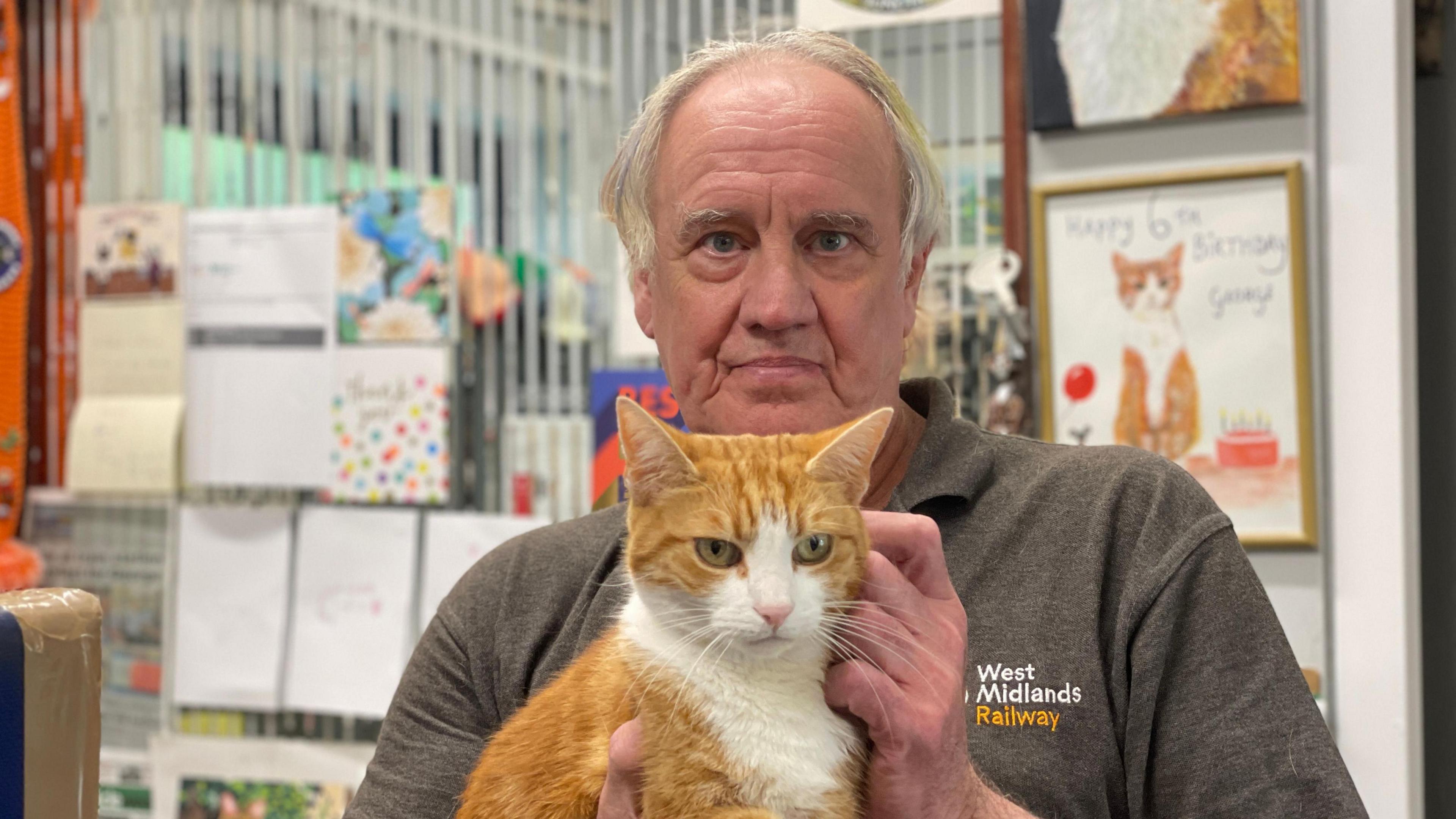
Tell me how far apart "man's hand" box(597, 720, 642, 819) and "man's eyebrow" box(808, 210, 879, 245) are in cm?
52

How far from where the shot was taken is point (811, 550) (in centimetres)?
77

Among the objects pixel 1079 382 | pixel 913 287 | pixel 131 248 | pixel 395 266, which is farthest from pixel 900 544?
pixel 131 248

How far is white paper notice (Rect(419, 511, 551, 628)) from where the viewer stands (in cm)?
238

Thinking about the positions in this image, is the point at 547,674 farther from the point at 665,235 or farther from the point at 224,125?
the point at 224,125

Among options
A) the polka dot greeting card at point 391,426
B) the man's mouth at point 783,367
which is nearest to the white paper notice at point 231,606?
the polka dot greeting card at point 391,426

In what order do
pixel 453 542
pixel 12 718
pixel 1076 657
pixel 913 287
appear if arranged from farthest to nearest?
pixel 453 542 → pixel 913 287 → pixel 1076 657 → pixel 12 718

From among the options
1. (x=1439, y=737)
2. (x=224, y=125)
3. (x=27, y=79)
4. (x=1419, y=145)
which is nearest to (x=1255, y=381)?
(x=1419, y=145)

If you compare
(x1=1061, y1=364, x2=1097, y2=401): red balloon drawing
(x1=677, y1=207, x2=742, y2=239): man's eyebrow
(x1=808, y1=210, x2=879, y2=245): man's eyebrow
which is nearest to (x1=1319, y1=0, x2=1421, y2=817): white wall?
(x1=1061, y1=364, x2=1097, y2=401): red balloon drawing

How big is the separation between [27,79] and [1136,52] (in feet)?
8.22

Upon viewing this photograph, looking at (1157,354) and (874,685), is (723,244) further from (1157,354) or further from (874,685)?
(1157,354)

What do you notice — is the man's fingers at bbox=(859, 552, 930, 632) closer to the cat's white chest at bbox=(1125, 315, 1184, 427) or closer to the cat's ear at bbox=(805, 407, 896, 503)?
the cat's ear at bbox=(805, 407, 896, 503)

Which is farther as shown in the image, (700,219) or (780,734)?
(700,219)

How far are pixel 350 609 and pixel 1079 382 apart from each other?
5.29 ft

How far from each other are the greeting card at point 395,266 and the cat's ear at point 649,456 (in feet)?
5.48
